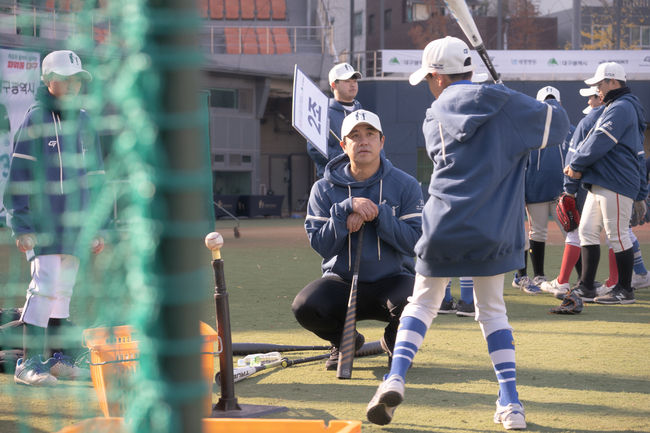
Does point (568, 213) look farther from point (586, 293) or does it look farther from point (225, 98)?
point (225, 98)

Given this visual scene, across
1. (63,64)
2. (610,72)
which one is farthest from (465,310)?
(63,64)

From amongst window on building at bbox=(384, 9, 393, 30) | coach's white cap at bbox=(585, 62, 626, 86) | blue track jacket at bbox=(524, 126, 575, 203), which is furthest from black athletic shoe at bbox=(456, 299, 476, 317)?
window on building at bbox=(384, 9, 393, 30)

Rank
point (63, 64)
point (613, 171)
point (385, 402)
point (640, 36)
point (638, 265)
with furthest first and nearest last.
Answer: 1. point (640, 36)
2. point (638, 265)
3. point (613, 171)
4. point (63, 64)
5. point (385, 402)

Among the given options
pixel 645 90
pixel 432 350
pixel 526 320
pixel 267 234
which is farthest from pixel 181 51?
pixel 645 90

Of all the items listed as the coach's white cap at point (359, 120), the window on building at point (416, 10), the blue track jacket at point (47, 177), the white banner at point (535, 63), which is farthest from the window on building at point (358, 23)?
the blue track jacket at point (47, 177)

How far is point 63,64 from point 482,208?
2437mm

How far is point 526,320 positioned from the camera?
6730mm

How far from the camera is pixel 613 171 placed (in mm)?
7387

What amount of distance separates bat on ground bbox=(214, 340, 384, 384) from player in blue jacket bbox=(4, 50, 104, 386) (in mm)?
942

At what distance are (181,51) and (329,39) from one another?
3086 centimetres

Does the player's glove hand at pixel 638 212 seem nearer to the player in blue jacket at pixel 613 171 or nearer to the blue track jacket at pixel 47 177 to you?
the player in blue jacket at pixel 613 171

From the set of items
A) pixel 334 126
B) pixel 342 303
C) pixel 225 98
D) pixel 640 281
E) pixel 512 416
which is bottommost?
pixel 640 281

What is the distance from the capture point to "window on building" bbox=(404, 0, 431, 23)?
4872cm

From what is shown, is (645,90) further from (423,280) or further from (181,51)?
(181,51)
